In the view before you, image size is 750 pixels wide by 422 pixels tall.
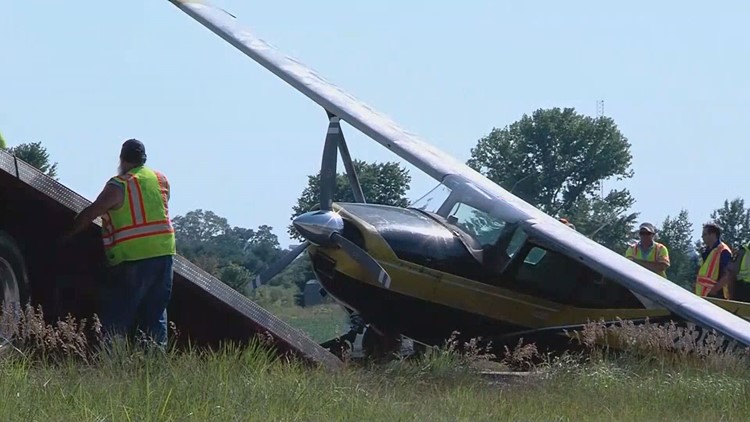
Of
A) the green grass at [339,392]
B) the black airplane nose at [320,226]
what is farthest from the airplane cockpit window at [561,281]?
the green grass at [339,392]

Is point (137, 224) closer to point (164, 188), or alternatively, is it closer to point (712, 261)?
point (164, 188)

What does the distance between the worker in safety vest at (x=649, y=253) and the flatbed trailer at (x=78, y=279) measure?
6.59 meters

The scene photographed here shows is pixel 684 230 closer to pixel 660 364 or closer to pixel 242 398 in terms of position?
pixel 660 364

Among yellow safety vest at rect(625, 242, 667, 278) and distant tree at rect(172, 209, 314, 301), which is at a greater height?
yellow safety vest at rect(625, 242, 667, 278)

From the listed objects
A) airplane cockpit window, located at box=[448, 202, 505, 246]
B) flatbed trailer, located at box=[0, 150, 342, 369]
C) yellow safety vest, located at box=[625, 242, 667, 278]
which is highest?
yellow safety vest, located at box=[625, 242, 667, 278]

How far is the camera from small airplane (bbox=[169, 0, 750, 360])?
1138 centimetres

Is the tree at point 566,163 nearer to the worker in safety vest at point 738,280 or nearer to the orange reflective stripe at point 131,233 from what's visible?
the worker in safety vest at point 738,280

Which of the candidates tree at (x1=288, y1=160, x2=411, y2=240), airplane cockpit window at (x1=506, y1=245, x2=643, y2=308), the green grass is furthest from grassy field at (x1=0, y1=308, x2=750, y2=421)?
tree at (x1=288, y1=160, x2=411, y2=240)

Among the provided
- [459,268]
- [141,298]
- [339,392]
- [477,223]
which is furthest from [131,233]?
[477,223]

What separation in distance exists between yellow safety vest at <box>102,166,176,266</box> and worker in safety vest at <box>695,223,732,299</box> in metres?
8.05

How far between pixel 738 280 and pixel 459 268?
429 centimetres

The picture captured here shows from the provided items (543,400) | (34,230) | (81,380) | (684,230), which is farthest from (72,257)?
(684,230)

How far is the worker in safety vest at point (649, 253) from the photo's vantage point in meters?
14.5

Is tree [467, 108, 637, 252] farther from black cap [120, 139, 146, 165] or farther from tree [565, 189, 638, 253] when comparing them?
black cap [120, 139, 146, 165]
